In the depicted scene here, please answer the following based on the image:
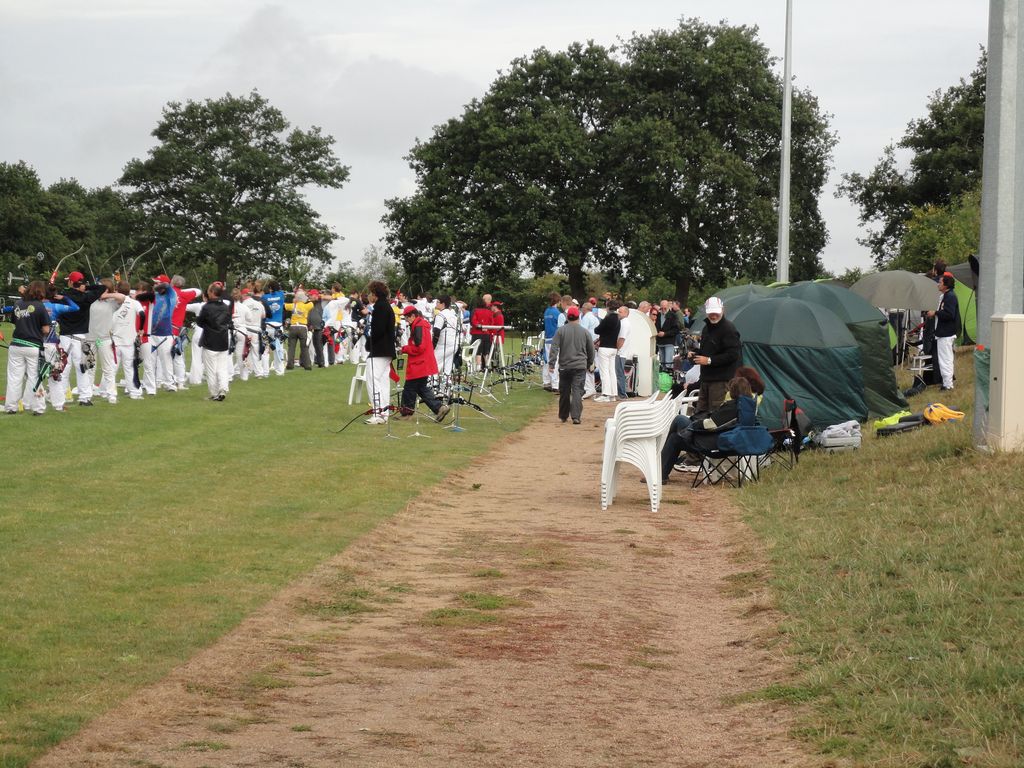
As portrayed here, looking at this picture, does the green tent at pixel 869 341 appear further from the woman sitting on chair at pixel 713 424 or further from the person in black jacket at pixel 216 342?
the person in black jacket at pixel 216 342

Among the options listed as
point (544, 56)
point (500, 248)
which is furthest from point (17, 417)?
point (544, 56)

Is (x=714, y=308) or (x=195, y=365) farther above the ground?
(x=714, y=308)

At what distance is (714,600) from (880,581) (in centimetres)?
117

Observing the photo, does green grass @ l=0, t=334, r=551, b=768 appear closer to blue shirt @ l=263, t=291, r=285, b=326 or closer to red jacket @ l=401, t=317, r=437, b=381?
red jacket @ l=401, t=317, r=437, b=381

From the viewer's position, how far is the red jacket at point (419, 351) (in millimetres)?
20016

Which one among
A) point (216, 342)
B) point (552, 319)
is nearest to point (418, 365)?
point (216, 342)

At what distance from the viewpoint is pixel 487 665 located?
779 cm

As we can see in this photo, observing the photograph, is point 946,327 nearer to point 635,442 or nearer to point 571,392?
point 571,392

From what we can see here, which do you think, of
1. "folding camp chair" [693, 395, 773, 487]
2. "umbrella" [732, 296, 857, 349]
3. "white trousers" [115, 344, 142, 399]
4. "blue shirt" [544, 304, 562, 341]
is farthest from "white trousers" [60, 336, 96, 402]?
"blue shirt" [544, 304, 562, 341]

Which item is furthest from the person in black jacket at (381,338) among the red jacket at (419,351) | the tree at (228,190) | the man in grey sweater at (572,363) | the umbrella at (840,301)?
the tree at (228,190)

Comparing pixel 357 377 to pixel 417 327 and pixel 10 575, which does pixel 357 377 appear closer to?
pixel 417 327

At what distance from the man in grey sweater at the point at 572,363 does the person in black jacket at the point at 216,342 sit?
5673 mm

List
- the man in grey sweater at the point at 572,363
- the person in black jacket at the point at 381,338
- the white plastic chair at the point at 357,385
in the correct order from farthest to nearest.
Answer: the white plastic chair at the point at 357,385 → the man in grey sweater at the point at 572,363 → the person in black jacket at the point at 381,338

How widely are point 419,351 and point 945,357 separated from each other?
370 inches
